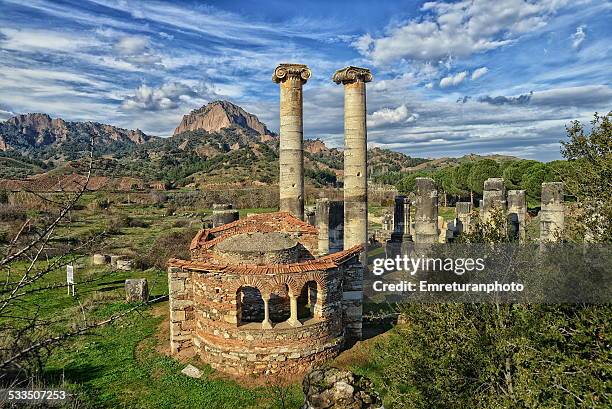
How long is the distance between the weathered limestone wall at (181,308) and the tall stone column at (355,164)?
5.85 m

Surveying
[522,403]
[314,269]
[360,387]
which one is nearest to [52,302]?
[314,269]

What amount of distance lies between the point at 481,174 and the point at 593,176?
145 ft

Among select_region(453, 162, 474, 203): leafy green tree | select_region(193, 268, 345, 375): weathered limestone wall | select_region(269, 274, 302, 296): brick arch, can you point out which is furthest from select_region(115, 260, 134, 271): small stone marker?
select_region(453, 162, 474, 203): leafy green tree

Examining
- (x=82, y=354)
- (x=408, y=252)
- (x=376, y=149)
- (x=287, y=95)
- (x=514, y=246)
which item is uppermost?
(x=376, y=149)

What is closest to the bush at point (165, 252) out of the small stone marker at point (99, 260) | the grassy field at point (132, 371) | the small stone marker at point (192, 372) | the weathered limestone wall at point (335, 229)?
the small stone marker at point (99, 260)

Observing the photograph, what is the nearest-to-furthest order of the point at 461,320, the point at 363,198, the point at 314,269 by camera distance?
the point at 461,320 < the point at 314,269 < the point at 363,198

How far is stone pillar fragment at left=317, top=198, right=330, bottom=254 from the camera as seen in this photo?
53.4 ft

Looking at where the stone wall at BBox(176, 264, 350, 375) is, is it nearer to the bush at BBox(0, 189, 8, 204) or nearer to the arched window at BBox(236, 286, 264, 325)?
the arched window at BBox(236, 286, 264, 325)

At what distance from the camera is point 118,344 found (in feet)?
40.3

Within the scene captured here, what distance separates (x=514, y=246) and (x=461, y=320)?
1.37 metres

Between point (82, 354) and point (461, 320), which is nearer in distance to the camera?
point (461, 320)

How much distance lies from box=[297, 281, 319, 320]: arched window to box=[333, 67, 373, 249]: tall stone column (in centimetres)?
237

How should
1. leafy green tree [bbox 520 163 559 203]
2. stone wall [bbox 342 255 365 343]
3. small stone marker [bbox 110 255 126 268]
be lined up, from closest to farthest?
stone wall [bbox 342 255 365 343], small stone marker [bbox 110 255 126 268], leafy green tree [bbox 520 163 559 203]

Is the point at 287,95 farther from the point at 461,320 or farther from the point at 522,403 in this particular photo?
the point at 522,403
